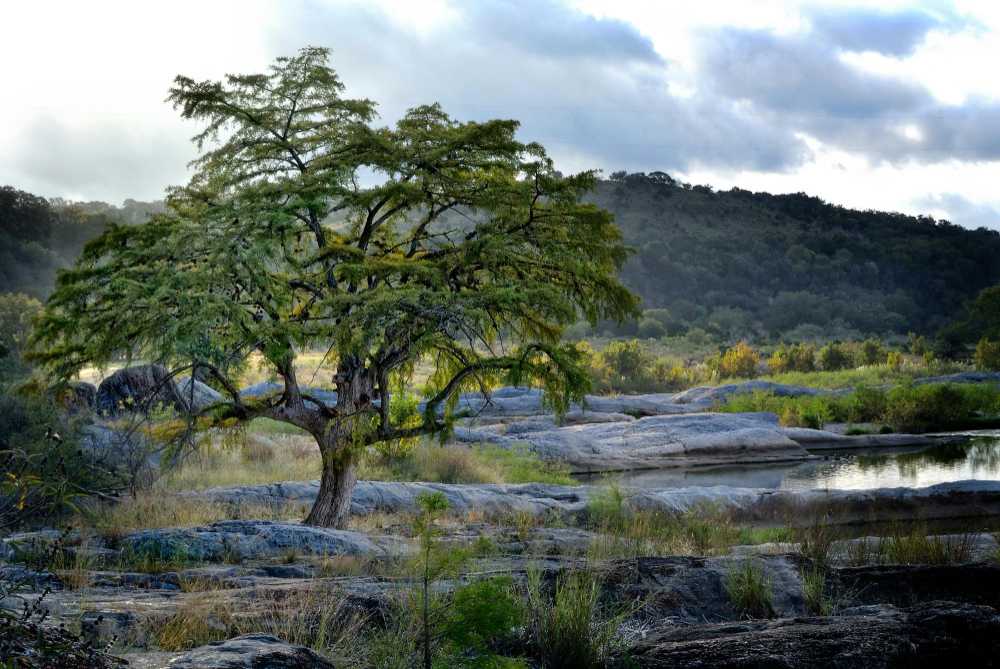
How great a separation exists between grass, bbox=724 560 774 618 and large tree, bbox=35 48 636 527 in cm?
384

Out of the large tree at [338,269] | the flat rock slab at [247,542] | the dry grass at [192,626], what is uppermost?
the large tree at [338,269]

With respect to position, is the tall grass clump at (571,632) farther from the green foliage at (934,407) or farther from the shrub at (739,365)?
the shrub at (739,365)

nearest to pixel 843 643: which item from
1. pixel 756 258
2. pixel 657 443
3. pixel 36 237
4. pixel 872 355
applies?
pixel 657 443

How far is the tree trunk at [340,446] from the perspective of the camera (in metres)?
11.9

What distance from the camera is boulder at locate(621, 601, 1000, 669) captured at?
5219mm

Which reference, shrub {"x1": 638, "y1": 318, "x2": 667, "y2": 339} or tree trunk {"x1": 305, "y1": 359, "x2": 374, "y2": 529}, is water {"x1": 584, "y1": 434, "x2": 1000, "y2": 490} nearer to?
tree trunk {"x1": 305, "y1": 359, "x2": 374, "y2": 529}

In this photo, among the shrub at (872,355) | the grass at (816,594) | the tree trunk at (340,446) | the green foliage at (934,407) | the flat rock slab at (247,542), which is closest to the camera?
the grass at (816,594)

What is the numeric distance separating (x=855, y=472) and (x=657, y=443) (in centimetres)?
484

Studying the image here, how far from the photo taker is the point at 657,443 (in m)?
23.2

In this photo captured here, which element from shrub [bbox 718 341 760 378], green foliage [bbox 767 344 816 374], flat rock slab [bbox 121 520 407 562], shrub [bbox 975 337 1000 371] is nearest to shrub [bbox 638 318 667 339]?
green foliage [bbox 767 344 816 374]

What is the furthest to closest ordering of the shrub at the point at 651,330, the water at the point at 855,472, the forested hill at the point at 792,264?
the forested hill at the point at 792,264
the shrub at the point at 651,330
the water at the point at 855,472

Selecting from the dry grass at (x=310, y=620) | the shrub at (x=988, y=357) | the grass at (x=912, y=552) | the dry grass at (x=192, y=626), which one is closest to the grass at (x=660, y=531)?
the grass at (x=912, y=552)

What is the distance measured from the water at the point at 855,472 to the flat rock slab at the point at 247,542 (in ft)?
33.8

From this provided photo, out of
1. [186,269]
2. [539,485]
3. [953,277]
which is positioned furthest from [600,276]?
[953,277]
